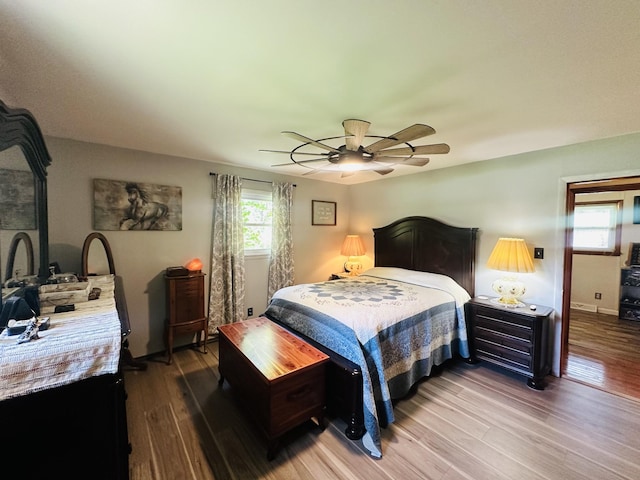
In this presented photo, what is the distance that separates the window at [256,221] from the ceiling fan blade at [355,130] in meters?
2.18

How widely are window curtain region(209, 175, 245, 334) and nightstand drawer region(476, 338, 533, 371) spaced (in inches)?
117

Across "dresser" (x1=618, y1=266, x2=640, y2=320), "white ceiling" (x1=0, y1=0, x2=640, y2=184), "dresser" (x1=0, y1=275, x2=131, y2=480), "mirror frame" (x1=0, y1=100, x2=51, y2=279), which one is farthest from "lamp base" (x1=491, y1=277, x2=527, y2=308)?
"mirror frame" (x1=0, y1=100, x2=51, y2=279)

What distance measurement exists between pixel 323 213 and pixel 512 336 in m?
3.09

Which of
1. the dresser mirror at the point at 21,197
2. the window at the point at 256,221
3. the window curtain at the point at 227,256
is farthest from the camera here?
the window at the point at 256,221

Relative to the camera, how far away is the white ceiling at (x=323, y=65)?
1062mm

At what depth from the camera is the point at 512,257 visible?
277 centimetres

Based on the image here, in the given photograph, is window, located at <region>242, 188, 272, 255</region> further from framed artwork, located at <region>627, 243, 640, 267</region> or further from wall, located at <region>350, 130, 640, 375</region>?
framed artwork, located at <region>627, 243, 640, 267</region>

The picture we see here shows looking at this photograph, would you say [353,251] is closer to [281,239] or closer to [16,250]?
[281,239]

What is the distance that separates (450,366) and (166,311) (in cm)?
338

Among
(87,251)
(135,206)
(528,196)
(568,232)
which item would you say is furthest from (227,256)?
(568,232)

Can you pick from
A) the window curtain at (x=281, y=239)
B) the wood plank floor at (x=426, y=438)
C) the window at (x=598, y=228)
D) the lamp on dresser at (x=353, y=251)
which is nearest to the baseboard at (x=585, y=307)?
the window at (x=598, y=228)

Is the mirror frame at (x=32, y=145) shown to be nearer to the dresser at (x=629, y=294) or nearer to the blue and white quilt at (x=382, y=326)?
the blue and white quilt at (x=382, y=326)

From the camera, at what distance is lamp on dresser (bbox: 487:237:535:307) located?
8.97 feet

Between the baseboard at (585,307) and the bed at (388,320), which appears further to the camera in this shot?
the baseboard at (585,307)
